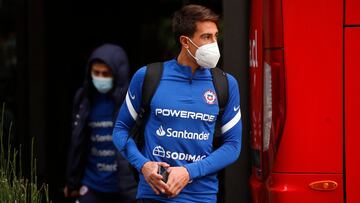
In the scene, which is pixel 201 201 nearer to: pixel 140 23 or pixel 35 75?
pixel 35 75

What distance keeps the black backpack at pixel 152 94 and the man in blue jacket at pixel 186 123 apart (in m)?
0.02

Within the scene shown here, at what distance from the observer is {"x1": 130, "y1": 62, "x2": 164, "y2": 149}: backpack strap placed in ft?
13.8

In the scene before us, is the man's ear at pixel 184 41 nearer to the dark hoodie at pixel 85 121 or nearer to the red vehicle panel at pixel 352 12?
the red vehicle panel at pixel 352 12

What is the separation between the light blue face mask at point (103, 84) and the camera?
5.91 meters

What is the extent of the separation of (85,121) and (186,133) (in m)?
1.95

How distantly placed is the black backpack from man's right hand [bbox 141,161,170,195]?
0.25 meters

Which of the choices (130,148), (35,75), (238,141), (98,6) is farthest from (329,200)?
(98,6)

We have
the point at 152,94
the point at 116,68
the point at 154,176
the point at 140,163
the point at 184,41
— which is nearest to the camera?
the point at 154,176

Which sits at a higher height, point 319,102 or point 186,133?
point 319,102

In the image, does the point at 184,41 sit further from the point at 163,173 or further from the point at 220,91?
the point at 163,173

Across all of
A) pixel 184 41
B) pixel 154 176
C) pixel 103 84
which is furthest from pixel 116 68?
pixel 154 176

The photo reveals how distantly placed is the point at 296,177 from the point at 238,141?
0.38 m

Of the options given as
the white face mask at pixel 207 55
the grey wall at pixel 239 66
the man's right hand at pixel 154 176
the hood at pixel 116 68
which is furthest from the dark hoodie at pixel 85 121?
the man's right hand at pixel 154 176

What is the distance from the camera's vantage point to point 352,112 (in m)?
4.36
